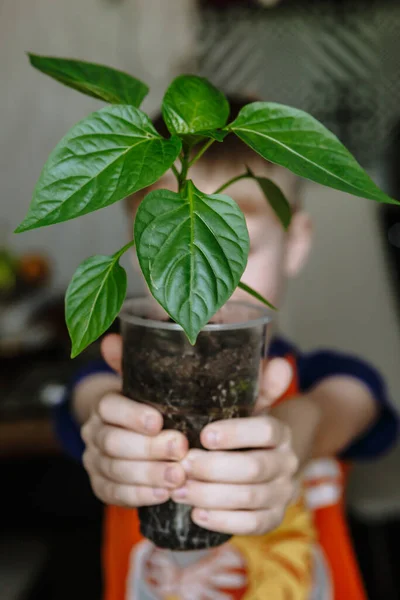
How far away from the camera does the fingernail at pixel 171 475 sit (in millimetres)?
440

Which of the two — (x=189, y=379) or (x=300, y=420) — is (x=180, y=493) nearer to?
(x=189, y=379)

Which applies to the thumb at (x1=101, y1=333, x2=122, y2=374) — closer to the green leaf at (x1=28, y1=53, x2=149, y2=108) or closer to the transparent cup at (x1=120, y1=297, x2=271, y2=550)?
the transparent cup at (x1=120, y1=297, x2=271, y2=550)

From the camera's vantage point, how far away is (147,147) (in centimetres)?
37

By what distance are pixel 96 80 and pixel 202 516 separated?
0.31 metres

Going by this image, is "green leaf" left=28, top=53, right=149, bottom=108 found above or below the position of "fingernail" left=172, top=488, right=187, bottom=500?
above

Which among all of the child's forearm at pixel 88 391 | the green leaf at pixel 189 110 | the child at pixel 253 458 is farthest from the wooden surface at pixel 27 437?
the green leaf at pixel 189 110

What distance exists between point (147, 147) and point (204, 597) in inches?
21.4

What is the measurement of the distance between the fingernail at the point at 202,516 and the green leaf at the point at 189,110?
9.9 inches

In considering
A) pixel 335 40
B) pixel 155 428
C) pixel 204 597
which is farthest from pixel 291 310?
pixel 335 40

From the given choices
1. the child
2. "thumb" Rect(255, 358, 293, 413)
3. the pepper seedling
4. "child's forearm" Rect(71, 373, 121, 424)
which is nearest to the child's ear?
the child

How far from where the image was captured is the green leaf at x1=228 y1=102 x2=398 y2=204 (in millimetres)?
362

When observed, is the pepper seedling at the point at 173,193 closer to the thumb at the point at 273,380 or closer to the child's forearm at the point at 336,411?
the thumb at the point at 273,380

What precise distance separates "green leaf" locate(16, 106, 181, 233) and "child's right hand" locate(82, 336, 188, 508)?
0.52 feet

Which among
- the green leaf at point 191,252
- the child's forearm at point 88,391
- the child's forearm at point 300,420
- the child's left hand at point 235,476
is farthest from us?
the child's forearm at point 88,391
